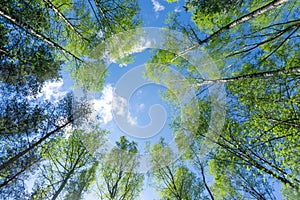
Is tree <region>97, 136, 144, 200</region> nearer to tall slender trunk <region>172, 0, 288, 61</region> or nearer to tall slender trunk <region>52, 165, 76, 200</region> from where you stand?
tall slender trunk <region>52, 165, 76, 200</region>

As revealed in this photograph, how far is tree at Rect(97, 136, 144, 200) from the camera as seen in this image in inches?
382

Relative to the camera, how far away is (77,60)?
551 cm

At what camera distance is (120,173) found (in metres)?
10.4

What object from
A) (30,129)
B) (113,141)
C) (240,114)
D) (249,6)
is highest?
(249,6)

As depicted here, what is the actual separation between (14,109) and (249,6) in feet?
28.2

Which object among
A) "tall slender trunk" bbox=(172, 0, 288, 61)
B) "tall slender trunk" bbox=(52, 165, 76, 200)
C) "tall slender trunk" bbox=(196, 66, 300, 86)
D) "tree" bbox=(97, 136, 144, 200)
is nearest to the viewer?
"tall slender trunk" bbox=(172, 0, 288, 61)

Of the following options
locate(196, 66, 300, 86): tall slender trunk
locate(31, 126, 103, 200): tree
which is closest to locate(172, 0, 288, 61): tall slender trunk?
locate(196, 66, 300, 86): tall slender trunk

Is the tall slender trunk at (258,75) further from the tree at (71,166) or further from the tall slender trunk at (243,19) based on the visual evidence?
the tree at (71,166)

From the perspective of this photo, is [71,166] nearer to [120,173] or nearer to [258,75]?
[120,173]

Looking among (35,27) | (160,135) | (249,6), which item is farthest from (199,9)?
(160,135)

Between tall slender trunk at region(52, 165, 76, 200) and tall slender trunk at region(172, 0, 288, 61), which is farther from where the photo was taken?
tall slender trunk at region(52, 165, 76, 200)

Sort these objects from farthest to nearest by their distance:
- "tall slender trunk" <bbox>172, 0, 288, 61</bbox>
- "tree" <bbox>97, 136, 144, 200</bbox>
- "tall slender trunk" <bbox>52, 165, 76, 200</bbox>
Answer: "tree" <bbox>97, 136, 144, 200</bbox> < "tall slender trunk" <bbox>52, 165, 76, 200</bbox> < "tall slender trunk" <bbox>172, 0, 288, 61</bbox>

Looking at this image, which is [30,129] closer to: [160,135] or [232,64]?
[160,135]

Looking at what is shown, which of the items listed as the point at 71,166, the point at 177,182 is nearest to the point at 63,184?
the point at 71,166
